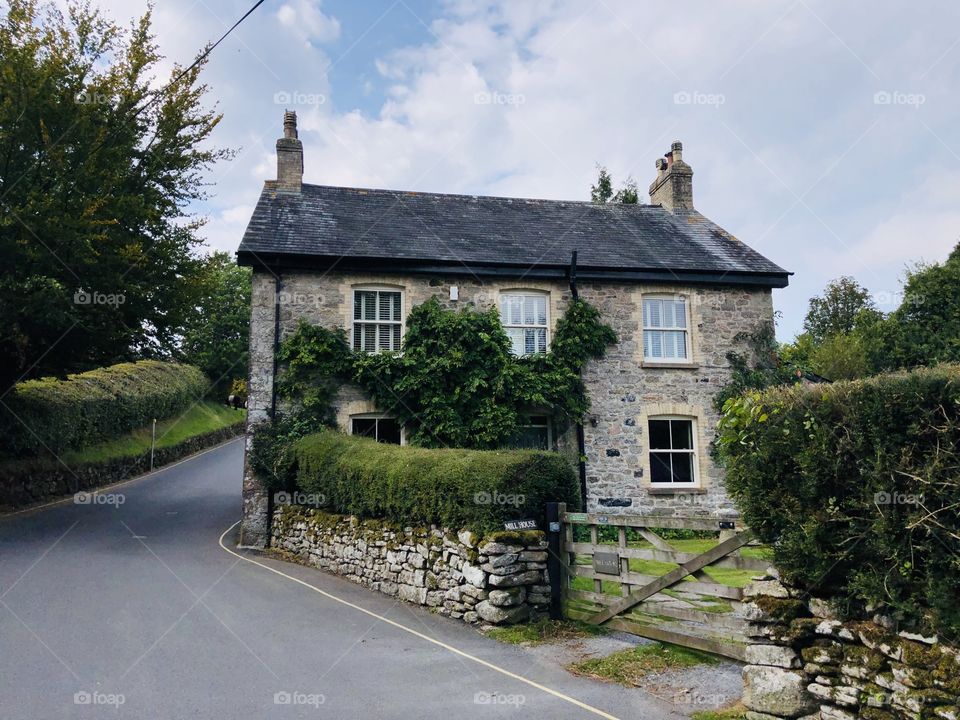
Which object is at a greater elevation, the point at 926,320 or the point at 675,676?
the point at 926,320

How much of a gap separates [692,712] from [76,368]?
17.9 m

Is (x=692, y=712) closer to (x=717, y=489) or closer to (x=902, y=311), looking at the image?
(x=717, y=489)

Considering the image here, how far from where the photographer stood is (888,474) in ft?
15.4

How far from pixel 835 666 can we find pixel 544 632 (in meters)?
3.71

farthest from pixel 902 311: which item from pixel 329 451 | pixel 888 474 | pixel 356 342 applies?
pixel 888 474

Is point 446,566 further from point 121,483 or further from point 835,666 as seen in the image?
point 121,483

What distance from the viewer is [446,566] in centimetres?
920

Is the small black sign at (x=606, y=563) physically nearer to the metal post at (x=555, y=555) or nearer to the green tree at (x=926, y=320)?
the metal post at (x=555, y=555)

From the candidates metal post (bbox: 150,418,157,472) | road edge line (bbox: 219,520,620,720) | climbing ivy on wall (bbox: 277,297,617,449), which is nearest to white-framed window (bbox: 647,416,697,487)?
climbing ivy on wall (bbox: 277,297,617,449)

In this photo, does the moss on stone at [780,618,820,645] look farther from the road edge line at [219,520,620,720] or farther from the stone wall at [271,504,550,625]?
the stone wall at [271,504,550,625]

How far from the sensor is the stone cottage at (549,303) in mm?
15734

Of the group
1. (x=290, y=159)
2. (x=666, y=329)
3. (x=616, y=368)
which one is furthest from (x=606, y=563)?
(x=290, y=159)

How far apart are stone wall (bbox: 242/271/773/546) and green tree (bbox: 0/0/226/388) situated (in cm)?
385

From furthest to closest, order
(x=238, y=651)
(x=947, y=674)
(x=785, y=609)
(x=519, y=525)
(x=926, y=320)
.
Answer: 1. (x=926, y=320)
2. (x=519, y=525)
3. (x=238, y=651)
4. (x=785, y=609)
5. (x=947, y=674)
